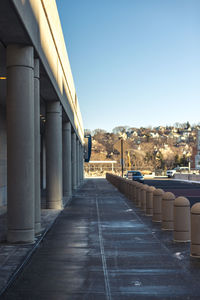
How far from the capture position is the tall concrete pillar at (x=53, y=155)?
1973cm

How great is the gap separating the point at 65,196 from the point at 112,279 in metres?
20.3

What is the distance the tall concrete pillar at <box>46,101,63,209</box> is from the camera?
19.7 meters

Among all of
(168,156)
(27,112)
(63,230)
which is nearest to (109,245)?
(63,230)

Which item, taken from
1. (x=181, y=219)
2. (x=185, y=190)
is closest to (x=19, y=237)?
(x=181, y=219)

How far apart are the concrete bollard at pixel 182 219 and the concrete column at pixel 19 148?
3618 millimetres

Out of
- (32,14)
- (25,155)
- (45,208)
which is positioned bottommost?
(45,208)

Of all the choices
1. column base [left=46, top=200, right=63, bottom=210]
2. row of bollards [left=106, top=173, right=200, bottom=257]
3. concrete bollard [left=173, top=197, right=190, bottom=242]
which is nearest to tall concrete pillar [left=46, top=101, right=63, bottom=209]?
column base [left=46, top=200, right=63, bottom=210]

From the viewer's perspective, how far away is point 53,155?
19.8 metres

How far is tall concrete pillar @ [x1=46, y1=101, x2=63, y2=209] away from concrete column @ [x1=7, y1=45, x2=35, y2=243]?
8659 mm

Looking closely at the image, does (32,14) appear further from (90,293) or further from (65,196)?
(65,196)

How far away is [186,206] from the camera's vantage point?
10945mm

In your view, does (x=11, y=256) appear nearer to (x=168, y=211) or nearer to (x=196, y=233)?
(x=196, y=233)

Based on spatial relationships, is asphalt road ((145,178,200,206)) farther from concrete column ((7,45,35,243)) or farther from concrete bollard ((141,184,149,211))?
concrete column ((7,45,35,243))

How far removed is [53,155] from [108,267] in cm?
1194
